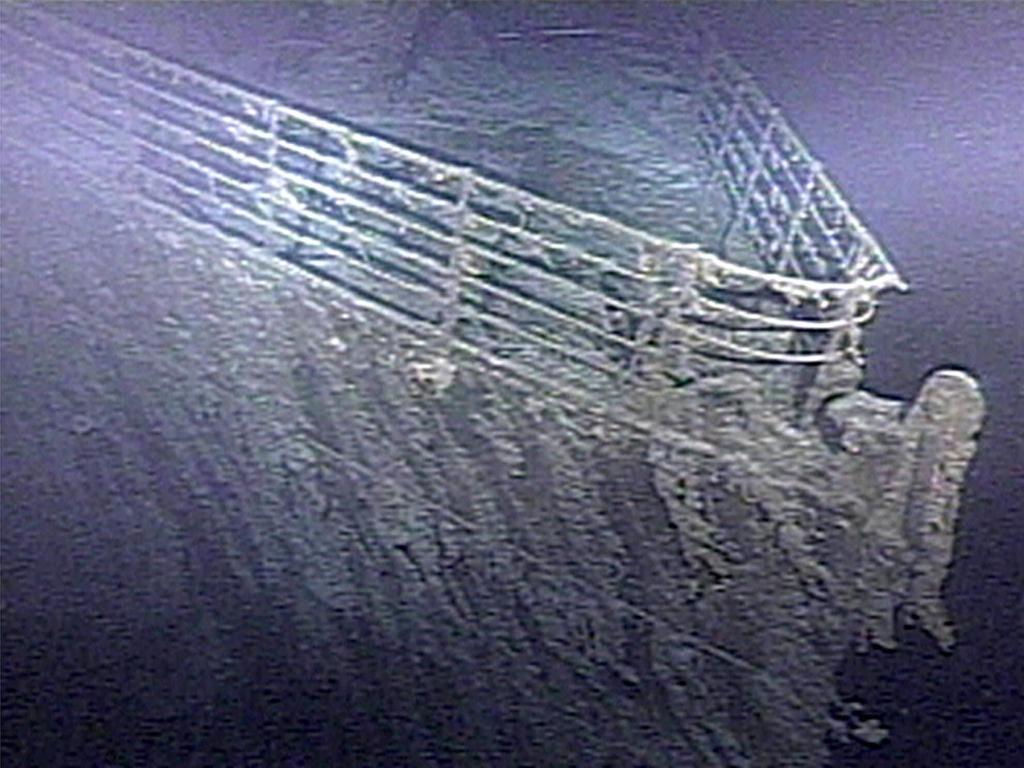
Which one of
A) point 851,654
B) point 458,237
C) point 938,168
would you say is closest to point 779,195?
point 938,168

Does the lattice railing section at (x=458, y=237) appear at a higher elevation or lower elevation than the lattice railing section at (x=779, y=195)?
lower

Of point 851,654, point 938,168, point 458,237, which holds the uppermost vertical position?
point 938,168

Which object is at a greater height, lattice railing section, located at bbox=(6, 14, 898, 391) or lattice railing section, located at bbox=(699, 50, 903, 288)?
lattice railing section, located at bbox=(699, 50, 903, 288)

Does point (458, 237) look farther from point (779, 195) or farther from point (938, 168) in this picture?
point (938, 168)

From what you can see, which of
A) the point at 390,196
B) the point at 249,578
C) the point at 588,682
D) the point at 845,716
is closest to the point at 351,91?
the point at 390,196
